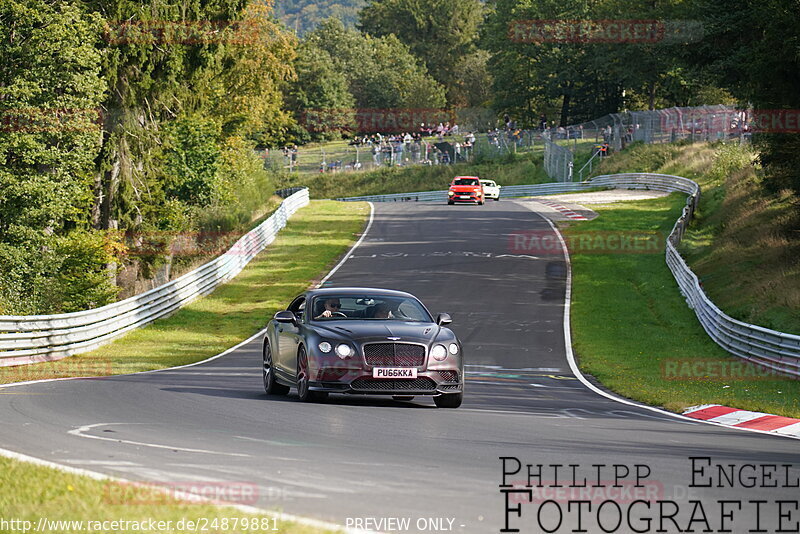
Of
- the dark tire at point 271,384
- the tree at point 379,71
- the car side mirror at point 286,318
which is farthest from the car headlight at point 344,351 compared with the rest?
the tree at point 379,71

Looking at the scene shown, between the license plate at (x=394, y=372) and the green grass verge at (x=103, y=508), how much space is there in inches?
237

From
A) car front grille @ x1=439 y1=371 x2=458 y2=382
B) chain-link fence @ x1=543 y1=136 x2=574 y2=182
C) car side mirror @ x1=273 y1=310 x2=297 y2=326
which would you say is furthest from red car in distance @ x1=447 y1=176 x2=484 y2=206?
car front grille @ x1=439 y1=371 x2=458 y2=382

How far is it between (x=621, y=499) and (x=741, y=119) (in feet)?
204

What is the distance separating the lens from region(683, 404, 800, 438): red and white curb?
13297mm

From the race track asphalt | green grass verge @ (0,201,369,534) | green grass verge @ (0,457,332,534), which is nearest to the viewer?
green grass verge @ (0,457,332,534)

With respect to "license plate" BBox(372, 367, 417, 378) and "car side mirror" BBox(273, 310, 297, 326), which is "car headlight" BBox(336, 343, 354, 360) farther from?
"car side mirror" BBox(273, 310, 297, 326)

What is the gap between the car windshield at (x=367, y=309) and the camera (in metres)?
15.0

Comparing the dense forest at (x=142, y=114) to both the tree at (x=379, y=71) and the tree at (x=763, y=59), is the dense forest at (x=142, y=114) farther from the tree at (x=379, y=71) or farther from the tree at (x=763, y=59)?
the tree at (x=379, y=71)

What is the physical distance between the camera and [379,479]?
27.5 feet

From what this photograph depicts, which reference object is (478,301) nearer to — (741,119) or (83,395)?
(83,395)
